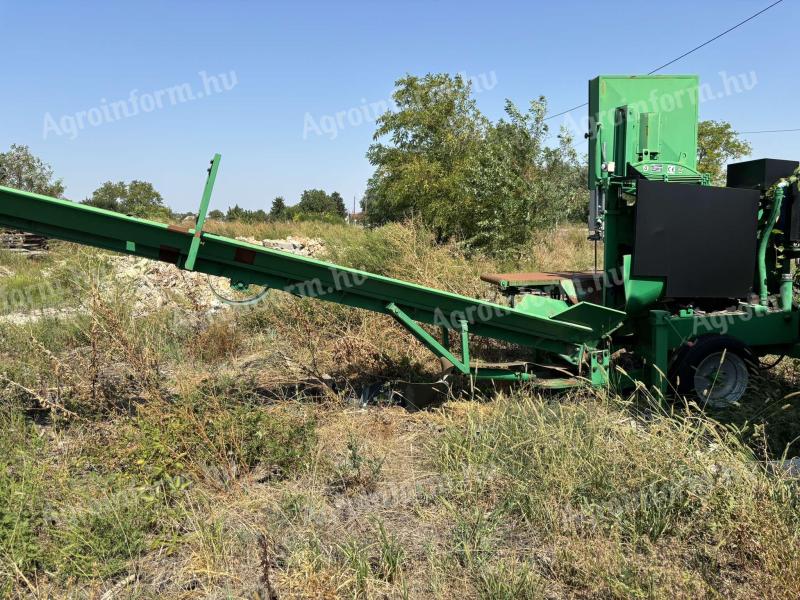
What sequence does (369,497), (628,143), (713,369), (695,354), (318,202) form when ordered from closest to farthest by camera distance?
(369,497)
(695,354)
(713,369)
(628,143)
(318,202)

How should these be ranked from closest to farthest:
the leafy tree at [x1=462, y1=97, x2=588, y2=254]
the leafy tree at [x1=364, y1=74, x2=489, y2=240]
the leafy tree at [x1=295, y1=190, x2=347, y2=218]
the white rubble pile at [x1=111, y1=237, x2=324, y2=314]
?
the white rubble pile at [x1=111, y1=237, x2=324, y2=314], the leafy tree at [x1=462, y1=97, x2=588, y2=254], the leafy tree at [x1=364, y1=74, x2=489, y2=240], the leafy tree at [x1=295, y1=190, x2=347, y2=218]

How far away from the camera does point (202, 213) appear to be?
3.61 meters

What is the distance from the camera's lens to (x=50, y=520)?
3020 mm

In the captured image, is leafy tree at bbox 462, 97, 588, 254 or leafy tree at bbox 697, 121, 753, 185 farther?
leafy tree at bbox 697, 121, 753, 185

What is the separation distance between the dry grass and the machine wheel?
0.20m

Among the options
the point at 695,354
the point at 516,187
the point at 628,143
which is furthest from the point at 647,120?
the point at 516,187

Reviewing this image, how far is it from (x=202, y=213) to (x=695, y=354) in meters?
3.86

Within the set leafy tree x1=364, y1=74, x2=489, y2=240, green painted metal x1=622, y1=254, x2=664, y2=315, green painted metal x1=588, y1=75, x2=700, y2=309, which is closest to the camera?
green painted metal x1=622, y1=254, x2=664, y2=315

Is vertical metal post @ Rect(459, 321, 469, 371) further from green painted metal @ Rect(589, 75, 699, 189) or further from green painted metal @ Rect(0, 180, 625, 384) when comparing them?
green painted metal @ Rect(589, 75, 699, 189)

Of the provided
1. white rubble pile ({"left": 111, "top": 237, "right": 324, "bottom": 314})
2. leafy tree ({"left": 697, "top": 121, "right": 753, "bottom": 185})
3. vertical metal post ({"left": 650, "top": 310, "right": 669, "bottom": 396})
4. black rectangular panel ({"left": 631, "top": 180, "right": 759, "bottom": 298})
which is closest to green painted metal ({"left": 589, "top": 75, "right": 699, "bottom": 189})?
black rectangular panel ({"left": 631, "top": 180, "right": 759, "bottom": 298})

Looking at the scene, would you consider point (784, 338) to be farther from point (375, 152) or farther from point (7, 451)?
point (375, 152)

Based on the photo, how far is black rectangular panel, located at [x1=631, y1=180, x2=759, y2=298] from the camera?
4562 millimetres

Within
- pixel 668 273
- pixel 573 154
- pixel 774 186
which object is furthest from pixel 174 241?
pixel 573 154

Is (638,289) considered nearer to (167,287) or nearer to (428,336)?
(428,336)
